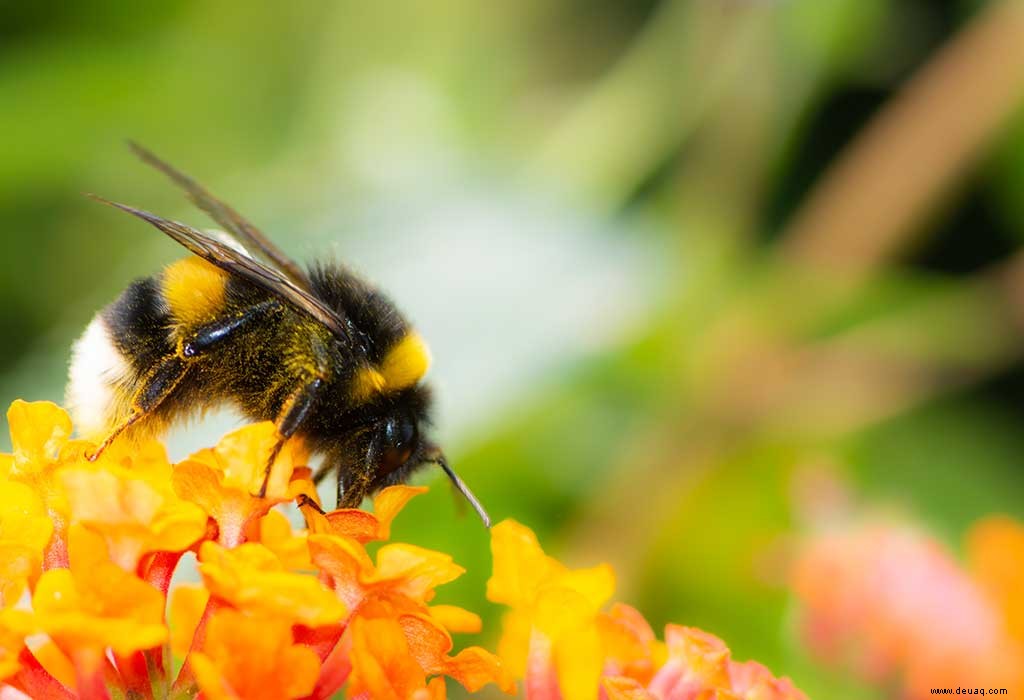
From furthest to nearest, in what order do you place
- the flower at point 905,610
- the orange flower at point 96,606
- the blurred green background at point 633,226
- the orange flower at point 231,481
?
the blurred green background at point 633,226, the flower at point 905,610, the orange flower at point 231,481, the orange flower at point 96,606

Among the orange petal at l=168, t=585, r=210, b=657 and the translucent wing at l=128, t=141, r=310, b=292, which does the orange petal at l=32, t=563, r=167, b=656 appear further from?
the translucent wing at l=128, t=141, r=310, b=292

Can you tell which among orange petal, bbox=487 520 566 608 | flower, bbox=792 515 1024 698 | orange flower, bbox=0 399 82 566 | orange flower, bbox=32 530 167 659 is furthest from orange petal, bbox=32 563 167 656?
flower, bbox=792 515 1024 698

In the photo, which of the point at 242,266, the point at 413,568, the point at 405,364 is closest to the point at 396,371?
the point at 405,364

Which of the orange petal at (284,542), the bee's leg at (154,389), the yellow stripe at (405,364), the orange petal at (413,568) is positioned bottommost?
the orange petal at (284,542)

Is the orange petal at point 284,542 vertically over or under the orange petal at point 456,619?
under

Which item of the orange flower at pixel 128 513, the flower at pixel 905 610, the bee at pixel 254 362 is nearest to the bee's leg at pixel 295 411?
the bee at pixel 254 362

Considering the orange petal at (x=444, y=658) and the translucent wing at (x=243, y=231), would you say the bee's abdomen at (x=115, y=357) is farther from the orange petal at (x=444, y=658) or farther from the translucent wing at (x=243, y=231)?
the orange petal at (x=444, y=658)

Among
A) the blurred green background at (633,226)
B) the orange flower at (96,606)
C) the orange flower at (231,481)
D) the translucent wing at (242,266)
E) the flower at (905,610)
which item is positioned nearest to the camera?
the orange flower at (96,606)
